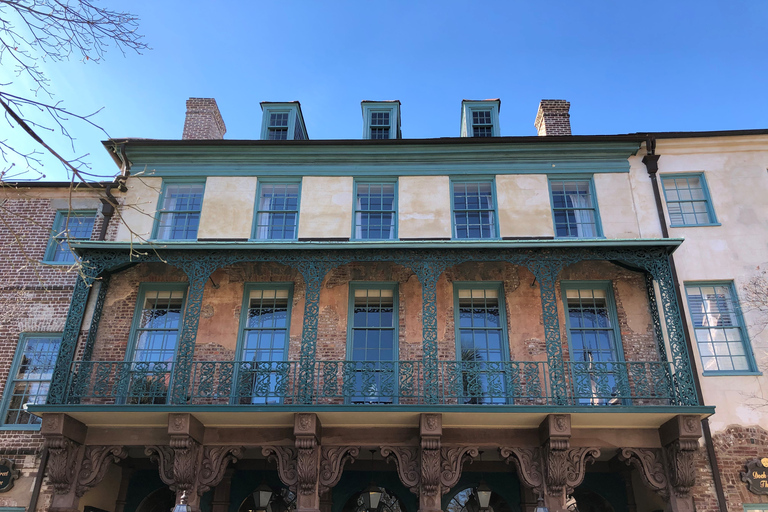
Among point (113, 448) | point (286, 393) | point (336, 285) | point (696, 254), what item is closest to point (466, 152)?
point (336, 285)

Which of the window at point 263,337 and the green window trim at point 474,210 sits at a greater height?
the green window trim at point 474,210

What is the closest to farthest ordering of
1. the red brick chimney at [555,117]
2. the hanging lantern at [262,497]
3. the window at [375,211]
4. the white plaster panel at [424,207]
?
1. the hanging lantern at [262,497]
2. the white plaster panel at [424,207]
3. the window at [375,211]
4. the red brick chimney at [555,117]

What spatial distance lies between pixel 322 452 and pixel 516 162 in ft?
25.8

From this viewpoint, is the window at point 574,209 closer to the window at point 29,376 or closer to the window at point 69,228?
the window at point 69,228

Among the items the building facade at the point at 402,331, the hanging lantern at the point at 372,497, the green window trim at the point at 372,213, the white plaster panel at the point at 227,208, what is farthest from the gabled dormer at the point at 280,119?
the hanging lantern at the point at 372,497

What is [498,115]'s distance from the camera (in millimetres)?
17094

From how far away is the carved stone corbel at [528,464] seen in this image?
38.7ft

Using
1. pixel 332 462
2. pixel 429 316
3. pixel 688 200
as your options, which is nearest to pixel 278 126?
pixel 429 316

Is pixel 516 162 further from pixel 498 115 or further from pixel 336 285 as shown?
pixel 336 285

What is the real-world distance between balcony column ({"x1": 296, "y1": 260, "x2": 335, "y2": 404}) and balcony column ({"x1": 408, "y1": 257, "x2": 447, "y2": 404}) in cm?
186

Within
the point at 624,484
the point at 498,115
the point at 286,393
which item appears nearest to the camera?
the point at 286,393

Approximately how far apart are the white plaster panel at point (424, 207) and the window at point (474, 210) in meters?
0.28

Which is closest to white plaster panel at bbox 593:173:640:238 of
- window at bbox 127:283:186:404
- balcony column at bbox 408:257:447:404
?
balcony column at bbox 408:257:447:404

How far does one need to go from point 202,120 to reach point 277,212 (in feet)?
14.3
